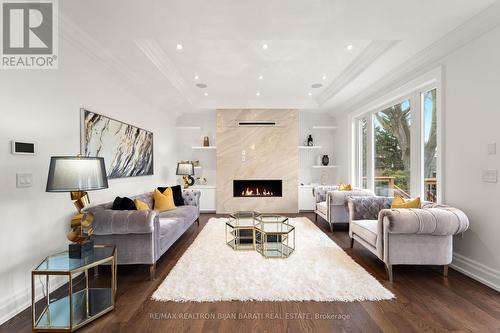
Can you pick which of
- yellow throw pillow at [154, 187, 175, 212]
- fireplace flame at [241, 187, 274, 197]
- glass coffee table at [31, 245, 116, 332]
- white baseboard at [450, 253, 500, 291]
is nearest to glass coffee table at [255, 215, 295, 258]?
yellow throw pillow at [154, 187, 175, 212]

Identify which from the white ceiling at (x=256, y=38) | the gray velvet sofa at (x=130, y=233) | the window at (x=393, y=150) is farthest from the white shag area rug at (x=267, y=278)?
the white ceiling at (x=256, y=38)

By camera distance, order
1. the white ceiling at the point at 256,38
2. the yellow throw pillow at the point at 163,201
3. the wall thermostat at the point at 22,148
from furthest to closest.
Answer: the yellow throw pillow at the point at 163,201 < the white ceiling at the point at 256,38 < the wall thermostat at the point at 22,148

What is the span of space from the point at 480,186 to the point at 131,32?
418 centimetres

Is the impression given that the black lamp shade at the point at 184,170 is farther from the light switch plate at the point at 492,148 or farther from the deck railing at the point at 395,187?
the light switch plate at the point at 492,148

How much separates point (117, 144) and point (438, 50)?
4.55 meters

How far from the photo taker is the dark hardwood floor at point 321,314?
179cm

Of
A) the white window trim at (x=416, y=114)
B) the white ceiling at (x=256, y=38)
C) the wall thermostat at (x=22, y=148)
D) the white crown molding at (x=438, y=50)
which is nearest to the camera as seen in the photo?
the wall thermostat at (x=22, y=148)

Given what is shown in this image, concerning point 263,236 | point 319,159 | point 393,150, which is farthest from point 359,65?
point 319,159

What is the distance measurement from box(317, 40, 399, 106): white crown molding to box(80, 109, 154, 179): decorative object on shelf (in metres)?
3.82

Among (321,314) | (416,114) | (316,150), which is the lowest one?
(321,314)

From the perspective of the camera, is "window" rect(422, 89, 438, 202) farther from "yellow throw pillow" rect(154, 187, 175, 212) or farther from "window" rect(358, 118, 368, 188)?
"yellow throw pillow" rect(154, 187, 175, 212)

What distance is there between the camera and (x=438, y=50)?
9.40 feet

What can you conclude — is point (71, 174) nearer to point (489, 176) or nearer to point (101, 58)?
point (101, 58)

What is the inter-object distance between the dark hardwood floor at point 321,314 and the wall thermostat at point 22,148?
4.55 feet
